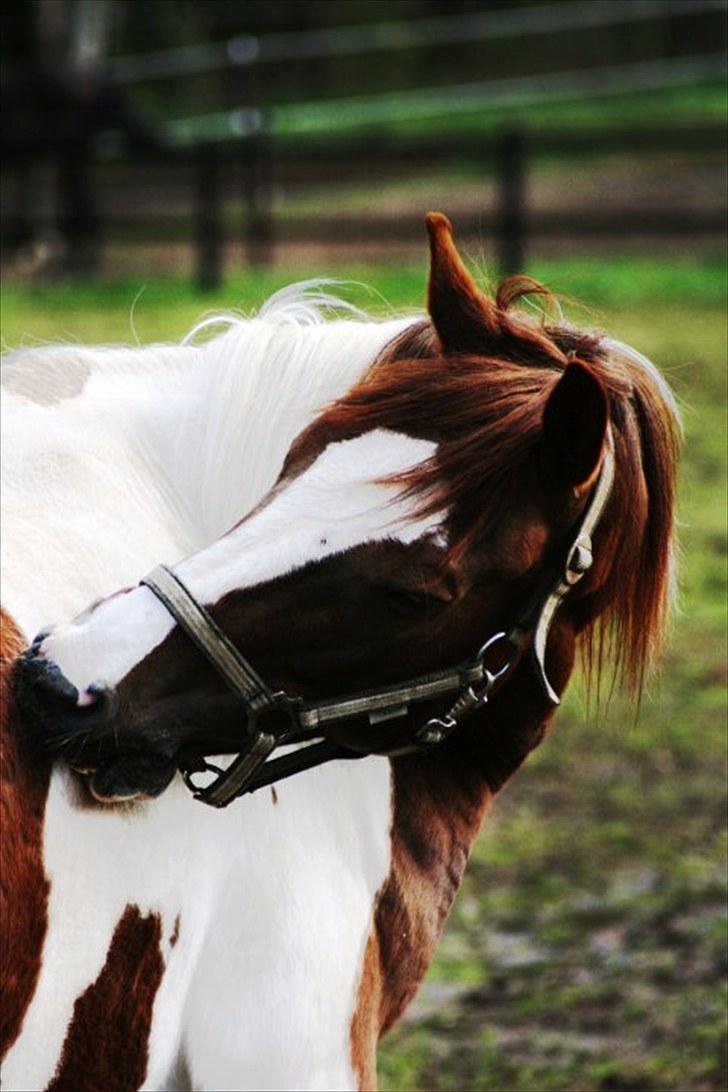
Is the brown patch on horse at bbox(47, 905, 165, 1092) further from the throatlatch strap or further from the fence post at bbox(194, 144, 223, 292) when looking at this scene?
the fence post at bbox(194, 144, 223, 292)

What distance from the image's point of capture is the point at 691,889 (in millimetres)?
5254

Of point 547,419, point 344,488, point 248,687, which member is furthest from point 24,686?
point 547,419

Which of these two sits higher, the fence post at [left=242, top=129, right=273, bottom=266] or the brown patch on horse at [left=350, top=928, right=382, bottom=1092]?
the fence post at [left=242, top=129, right=273, bottom=266]

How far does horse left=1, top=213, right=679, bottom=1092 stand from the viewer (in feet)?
8.07

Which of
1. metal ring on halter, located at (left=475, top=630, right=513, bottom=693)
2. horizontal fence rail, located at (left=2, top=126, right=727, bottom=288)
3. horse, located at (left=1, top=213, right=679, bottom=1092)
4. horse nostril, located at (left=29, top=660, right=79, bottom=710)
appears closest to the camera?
horse nostril, located at (left=29, top=660, right=79, bottom=710)

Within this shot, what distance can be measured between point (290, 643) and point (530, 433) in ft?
1.46

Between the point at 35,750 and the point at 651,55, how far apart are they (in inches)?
942

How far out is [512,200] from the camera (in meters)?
15.0

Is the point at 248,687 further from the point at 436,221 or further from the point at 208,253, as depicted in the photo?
the point at 208,253

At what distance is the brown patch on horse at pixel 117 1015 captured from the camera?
262cm

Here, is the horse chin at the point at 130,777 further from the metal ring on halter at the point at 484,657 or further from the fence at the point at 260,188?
the fence at the point at 260,188

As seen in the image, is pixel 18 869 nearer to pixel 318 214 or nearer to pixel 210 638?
pixel 210 638

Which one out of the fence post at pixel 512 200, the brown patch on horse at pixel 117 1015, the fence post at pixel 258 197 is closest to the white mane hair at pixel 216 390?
the brown patch on horse at pixel 117 1015

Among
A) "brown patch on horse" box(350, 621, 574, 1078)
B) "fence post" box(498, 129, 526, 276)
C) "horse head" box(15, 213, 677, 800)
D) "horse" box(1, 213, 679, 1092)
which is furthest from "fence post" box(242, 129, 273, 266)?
"horse head" box(15, 213, 677, 800)
